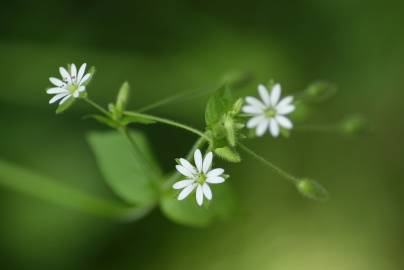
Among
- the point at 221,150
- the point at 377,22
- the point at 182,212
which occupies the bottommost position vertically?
the point at 221,150

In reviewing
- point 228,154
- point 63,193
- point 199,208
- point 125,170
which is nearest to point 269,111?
point 228,154

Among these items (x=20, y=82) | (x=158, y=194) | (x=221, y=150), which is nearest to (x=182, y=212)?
(x=158, y=194)

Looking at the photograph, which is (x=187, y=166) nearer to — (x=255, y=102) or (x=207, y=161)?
(x=207, y=161)

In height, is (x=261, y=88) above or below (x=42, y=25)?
below

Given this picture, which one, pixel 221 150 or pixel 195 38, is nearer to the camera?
pixel 221 150

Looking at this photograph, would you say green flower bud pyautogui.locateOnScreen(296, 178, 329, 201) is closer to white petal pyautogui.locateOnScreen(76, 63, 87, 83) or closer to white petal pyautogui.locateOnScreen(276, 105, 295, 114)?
white petal pyautogui.locateOnScreen(276, 105, 295, 114)

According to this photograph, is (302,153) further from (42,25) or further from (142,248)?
(42,25)

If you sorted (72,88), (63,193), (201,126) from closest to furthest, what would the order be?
1. (72,88)
2. (63,193)
3. (201,126)
